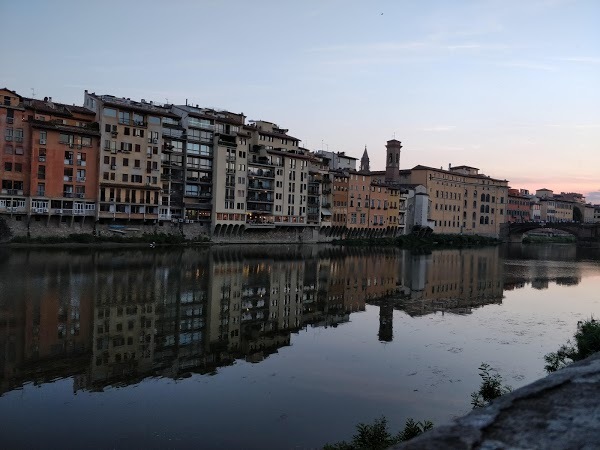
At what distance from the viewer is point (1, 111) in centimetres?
5522

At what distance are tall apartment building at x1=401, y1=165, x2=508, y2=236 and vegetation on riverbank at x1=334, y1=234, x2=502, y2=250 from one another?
7.56 meters

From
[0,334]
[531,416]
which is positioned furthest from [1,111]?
[531,416]

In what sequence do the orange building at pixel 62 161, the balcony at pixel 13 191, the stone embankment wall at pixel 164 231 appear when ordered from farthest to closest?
1. the orange building at pixel 62 161
2. the stone embankment wall at pixel 164 231
3. the balcony at pixel 13 191

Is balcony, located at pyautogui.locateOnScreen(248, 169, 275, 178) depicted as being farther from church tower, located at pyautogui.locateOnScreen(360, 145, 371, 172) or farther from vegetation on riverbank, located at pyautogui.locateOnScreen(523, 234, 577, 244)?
vegetation on riverbank, located at pyautogui.locateOnScreen(523, 234, 577, 244)

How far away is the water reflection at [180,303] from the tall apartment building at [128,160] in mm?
9788

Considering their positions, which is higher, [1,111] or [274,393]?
[1,111]

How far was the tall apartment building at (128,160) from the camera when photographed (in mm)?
61719

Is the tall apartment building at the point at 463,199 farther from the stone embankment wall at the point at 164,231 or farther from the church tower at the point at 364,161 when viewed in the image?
the stone embankment wall at the point at 164,231

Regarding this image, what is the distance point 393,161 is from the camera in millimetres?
119812

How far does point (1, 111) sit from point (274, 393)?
172 ft

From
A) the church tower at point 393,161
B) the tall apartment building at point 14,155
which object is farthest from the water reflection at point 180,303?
the church tower at point 393,161

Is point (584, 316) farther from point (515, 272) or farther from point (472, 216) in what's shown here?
point (472, 216)

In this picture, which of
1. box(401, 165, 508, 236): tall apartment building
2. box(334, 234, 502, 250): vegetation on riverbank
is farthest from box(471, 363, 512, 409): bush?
box(401, 165, 508, 236): tall apartment building

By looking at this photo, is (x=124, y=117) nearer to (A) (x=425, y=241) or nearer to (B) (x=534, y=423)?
(A) (x=425, y=241)
